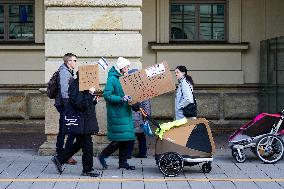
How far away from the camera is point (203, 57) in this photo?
60.0 feet

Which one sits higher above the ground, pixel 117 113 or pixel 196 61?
pixel 196 61

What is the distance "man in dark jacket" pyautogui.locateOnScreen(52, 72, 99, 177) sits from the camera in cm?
1161

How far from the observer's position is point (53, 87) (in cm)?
1313

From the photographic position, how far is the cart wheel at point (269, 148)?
1311 cm

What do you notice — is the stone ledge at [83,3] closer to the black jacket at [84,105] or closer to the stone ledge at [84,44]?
the stone ledge at [84,44]

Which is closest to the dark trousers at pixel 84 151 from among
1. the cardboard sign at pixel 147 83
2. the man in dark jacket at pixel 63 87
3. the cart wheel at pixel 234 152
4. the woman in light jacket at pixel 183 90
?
the man in dark jacket at pixel 63 87

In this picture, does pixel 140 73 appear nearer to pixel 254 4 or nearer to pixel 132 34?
pixel 132 34

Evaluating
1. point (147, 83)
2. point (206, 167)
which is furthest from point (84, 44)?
point (206, 167)

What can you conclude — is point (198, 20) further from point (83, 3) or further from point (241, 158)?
point (241, 158)

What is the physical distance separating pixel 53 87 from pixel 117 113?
1.41 m

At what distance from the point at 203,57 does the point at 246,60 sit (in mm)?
1053

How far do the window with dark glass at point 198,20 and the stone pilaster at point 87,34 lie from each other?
4627 mm

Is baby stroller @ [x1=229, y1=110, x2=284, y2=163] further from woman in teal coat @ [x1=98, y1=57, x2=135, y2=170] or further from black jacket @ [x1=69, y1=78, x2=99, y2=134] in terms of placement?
black jacket @ [x1=69, y1=78, x2=99, y2=134]

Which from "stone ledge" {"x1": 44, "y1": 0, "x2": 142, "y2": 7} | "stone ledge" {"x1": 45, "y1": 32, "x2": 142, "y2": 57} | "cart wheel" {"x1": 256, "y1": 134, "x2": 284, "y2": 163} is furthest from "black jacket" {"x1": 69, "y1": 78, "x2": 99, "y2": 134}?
"cart wheel" {"x1": 256, "y1": 134, "x2": 284, "y2": 163}
